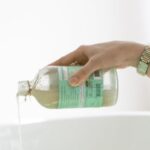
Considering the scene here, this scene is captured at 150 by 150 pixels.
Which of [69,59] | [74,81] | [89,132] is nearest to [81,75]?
[74,81]

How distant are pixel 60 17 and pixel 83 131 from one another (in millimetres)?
408

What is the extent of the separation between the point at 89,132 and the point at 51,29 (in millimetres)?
382

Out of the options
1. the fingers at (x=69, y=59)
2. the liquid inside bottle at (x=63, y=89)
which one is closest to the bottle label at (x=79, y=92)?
the liquid inside bottle at (x=63, y=89)

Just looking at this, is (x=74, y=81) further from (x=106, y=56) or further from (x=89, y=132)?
(x=89, y=132)

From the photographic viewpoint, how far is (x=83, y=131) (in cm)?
115

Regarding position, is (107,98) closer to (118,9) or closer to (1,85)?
(1,85)

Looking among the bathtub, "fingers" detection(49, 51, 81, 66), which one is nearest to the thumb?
"fingers" detection(49, 51, 81, 66)

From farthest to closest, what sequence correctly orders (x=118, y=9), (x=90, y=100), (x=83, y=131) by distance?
1. (x=118, y=9)
2. (x=83, y=131)
3. (x=90, y=100)

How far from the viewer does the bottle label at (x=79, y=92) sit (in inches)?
28.5

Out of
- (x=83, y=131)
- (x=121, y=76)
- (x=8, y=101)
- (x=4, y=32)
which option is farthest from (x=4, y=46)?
(x=121, y=76)

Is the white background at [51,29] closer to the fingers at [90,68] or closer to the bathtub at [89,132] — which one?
the bathtub at [89,132]

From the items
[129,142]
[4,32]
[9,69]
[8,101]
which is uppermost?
[4,32]

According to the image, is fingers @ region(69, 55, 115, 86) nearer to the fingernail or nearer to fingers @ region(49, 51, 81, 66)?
the fingernail

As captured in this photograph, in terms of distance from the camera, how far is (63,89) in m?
0.72
